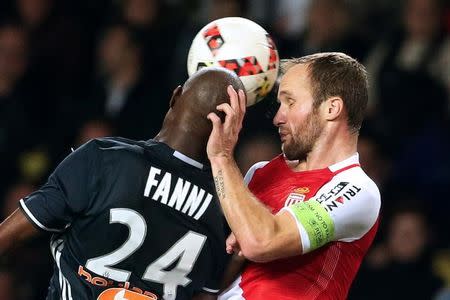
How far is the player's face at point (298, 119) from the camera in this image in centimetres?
478

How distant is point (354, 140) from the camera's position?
4.89m

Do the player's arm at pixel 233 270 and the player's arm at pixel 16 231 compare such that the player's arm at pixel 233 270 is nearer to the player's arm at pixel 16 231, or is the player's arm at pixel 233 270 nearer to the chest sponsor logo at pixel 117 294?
the chest sponsor logo at pixel 117 294

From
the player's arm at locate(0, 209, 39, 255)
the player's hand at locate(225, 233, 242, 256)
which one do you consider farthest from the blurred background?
the player's arm at locate(0, 209, 39, 255)

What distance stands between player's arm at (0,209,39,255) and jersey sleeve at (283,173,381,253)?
1096 mm

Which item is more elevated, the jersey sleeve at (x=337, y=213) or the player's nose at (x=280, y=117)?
the player's nose at (x=280, y=117)

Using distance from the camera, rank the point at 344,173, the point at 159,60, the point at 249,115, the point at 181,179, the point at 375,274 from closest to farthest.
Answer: the point at 181,179 → the point at 344,173 → the point at 375,274 → the point at 249,115 → the point at 159,60

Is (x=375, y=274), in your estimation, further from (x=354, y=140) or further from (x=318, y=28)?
(x=354, y=140)

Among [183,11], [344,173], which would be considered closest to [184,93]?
[344,173]

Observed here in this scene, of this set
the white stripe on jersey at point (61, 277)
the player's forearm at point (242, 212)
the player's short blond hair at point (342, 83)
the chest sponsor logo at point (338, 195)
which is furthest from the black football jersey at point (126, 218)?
the player's short blond hair at point (342, 83)

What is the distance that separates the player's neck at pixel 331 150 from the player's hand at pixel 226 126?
54 cm

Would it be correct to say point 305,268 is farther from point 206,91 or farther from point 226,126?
point 206,91

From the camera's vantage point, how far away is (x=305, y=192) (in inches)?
186

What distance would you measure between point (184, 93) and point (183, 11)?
220 inches

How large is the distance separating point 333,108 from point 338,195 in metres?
0.43
